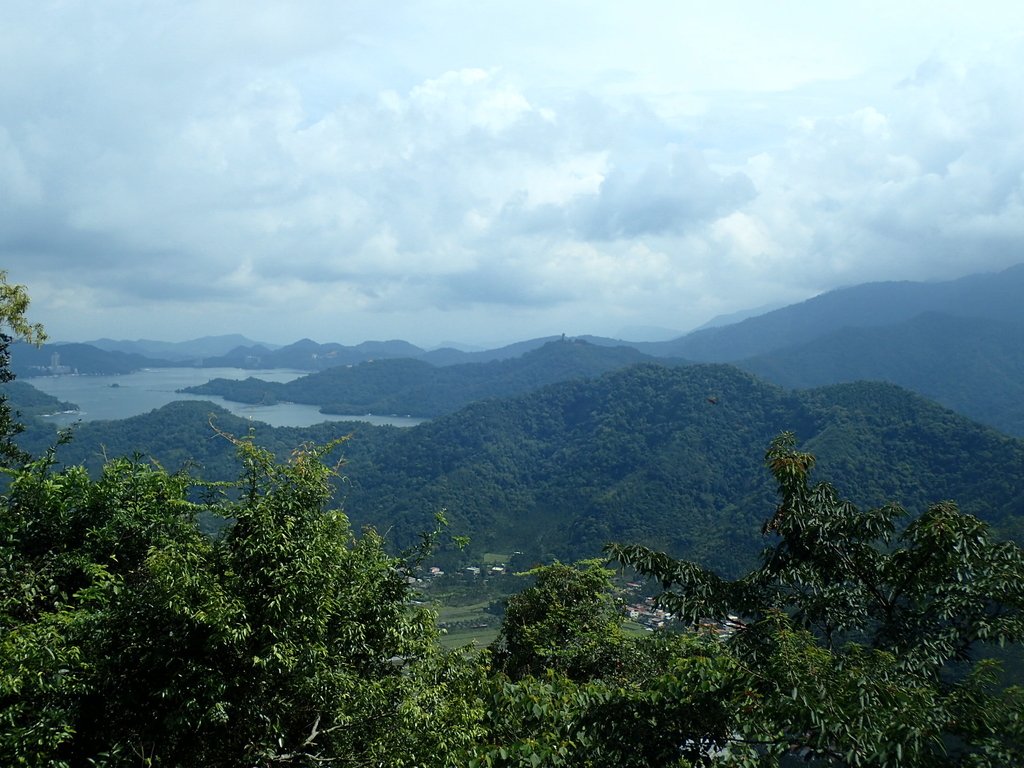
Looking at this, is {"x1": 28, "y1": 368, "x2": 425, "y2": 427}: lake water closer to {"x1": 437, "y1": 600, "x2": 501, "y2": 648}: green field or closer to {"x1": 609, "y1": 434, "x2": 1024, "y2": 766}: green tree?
{"x1": 437, "y1": 600, "x2": 501, "y2": 648}: green field

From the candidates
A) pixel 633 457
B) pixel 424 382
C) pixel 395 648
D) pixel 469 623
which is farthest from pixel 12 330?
pixel 424 382

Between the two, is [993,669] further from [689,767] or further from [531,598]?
[531,598]

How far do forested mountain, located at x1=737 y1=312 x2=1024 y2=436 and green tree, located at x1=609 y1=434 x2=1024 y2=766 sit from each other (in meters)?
154

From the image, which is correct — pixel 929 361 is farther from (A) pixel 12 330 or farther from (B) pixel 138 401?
(A) pixel 12 330

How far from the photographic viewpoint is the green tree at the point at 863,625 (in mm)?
4086

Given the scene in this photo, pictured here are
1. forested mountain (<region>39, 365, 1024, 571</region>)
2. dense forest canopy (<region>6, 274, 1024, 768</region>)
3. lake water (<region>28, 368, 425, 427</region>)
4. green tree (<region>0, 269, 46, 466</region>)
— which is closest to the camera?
dense forest canopy (<region>6, 274, 1024, 768</region>)

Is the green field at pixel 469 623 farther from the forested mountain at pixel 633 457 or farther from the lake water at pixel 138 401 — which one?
the lake water at pixel 138 401

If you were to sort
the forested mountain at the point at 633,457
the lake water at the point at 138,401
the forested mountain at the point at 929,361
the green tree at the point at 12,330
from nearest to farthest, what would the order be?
the green tree at the point at 12,330
the forested mountain at the point at 633,457
the lake water at the point at 138,401
the forested mountain at the point at 929,361

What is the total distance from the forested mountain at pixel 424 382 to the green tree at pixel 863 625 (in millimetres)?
149118

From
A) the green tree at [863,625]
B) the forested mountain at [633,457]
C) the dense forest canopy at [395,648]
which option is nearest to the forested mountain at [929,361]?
the forested mountain at [633,457]

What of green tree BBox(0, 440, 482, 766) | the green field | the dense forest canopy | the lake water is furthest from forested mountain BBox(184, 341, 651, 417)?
green tree BBox(0, 440, 482, 766)

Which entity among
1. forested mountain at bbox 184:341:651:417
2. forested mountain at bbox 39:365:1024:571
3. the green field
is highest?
forested mountain at bbox 184:341:651:417

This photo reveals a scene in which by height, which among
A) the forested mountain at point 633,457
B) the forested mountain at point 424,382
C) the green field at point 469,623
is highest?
the forested mountain at point 424,382

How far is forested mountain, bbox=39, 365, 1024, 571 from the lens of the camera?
66.0 metres
